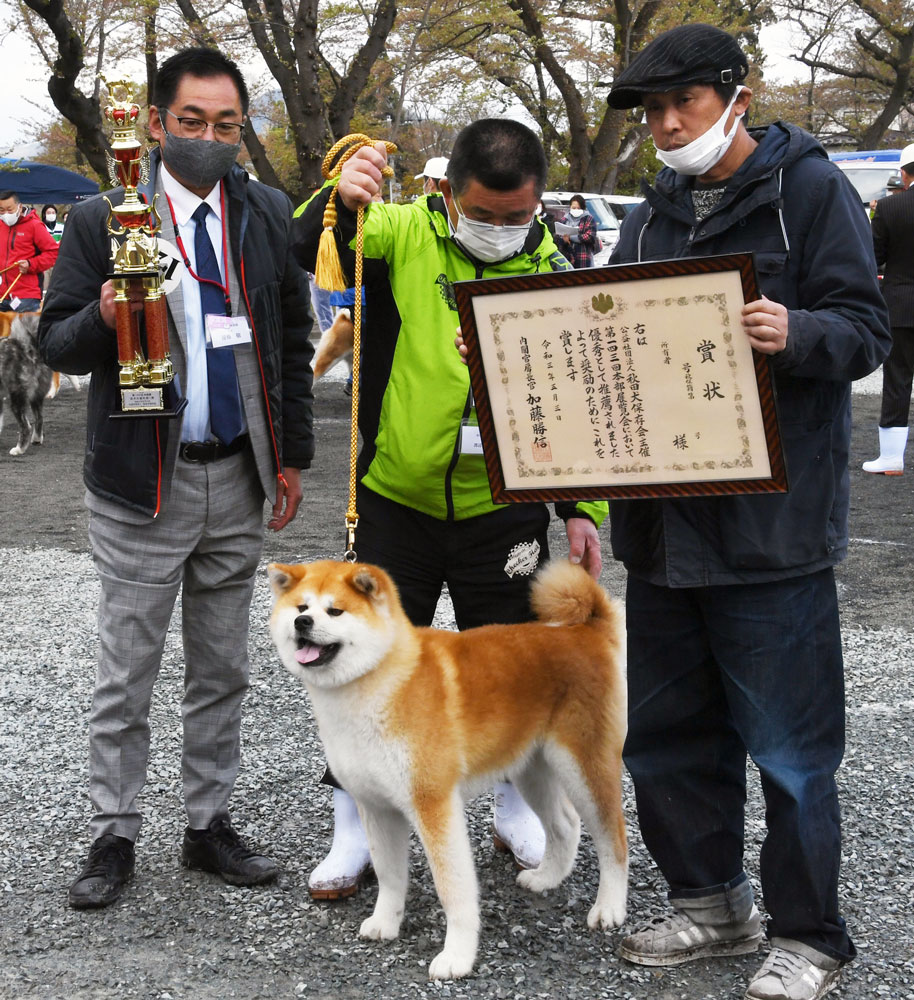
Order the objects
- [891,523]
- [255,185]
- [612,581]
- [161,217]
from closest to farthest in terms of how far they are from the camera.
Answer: [161,217], [255,185], [612,581], [891,523]

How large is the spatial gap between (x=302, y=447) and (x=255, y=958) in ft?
4.97

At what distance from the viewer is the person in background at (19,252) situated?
1264 cm

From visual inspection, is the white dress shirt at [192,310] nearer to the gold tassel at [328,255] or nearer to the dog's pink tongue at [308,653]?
the gold tassel at [328,255]

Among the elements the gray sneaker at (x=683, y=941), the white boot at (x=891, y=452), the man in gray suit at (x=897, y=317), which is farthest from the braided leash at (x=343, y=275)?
the white boot at (x=891, y=452)

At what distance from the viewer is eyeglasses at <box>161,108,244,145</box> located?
3.02m

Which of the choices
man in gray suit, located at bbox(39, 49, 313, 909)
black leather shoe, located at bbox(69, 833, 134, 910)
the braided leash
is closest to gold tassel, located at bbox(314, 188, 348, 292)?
the braided leash

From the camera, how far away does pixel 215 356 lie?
3109mm

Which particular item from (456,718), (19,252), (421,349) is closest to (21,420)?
(19,252)

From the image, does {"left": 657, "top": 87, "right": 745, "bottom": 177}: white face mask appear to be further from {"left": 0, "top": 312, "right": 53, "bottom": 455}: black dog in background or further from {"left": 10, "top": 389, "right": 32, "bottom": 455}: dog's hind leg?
{"left": 10, "top": 389, "right": 32, "bottom": 455}: dog's hind leg

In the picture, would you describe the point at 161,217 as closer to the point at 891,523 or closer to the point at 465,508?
the point at 465,508

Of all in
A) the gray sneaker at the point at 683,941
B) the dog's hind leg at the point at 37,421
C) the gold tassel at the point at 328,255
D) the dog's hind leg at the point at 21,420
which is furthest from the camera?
the dog's hind leg at the point at 37,421

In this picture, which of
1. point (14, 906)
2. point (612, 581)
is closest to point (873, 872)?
point (14, 906)

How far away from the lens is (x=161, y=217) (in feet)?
10.1

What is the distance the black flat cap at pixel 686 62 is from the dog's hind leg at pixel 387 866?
197 cm
